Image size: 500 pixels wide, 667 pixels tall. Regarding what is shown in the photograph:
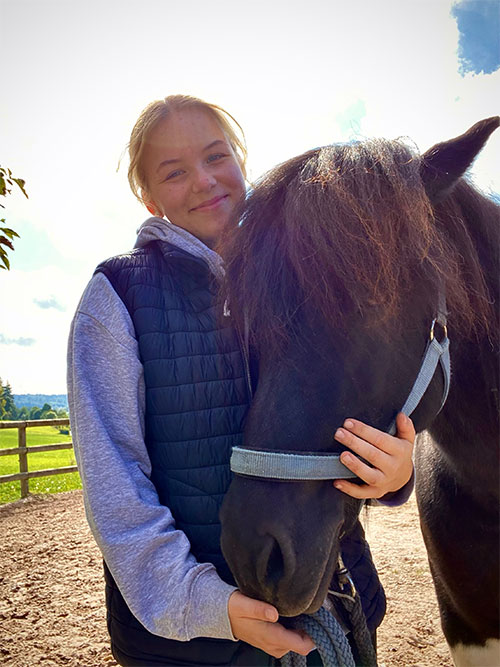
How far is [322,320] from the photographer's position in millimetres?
1340

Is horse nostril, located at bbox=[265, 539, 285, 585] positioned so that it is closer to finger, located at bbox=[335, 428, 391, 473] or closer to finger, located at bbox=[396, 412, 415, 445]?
finger, located at bbox=[335, 428, 391, 473]

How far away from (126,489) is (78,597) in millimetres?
4479

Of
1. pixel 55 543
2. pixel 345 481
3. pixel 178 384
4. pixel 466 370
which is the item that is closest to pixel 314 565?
pixel 345 481

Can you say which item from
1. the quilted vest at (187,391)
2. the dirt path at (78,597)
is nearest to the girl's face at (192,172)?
the quilted vest at (187,391)

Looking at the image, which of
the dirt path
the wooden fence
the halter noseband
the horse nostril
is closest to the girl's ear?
the halter noseband

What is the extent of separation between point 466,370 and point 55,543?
653 cm

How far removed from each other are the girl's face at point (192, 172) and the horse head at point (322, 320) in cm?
45

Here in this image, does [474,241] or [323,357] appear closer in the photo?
[323,357]

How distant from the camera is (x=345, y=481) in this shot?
1.28 metres

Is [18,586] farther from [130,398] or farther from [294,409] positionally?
[294,409]

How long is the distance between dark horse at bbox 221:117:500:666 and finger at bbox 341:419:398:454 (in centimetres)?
4

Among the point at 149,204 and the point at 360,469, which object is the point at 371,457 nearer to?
the point at 360,469

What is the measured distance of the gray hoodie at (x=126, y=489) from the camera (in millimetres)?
1261

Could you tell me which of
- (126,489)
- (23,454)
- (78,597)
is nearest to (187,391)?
(126,489)
